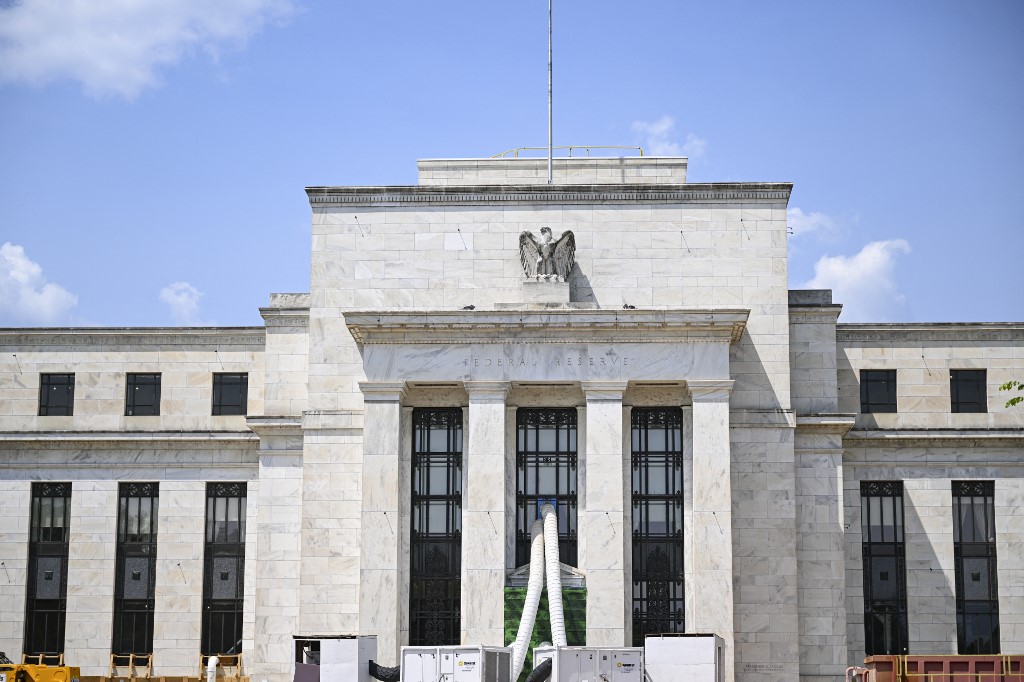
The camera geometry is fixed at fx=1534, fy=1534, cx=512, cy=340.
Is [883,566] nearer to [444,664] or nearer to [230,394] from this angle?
[444,664]

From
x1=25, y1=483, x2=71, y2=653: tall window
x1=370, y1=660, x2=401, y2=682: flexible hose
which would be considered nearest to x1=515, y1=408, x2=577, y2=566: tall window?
x1=370, y1=660, x2=401, y2=682: flexible hose

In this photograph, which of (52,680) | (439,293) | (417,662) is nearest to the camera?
(417,662)

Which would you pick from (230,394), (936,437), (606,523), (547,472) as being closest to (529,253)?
(547,472)

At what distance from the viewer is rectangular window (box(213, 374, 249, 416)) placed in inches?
2489

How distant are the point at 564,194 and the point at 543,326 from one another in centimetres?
619

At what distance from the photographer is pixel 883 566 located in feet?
198

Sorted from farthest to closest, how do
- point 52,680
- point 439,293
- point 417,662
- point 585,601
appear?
1. point 439,293
2. point 585,601
3. point 52,680
4. point 417,662

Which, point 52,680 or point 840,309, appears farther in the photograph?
point 840,309

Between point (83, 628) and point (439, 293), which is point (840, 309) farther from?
point (83, 628)

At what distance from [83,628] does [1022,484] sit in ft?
124

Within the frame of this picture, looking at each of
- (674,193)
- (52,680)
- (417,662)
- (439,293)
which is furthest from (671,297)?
(52,680)

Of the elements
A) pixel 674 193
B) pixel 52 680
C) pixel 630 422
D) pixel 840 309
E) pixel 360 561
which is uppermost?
pixel 674 193

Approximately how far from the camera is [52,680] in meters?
51.8

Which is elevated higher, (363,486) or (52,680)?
(363,486)
